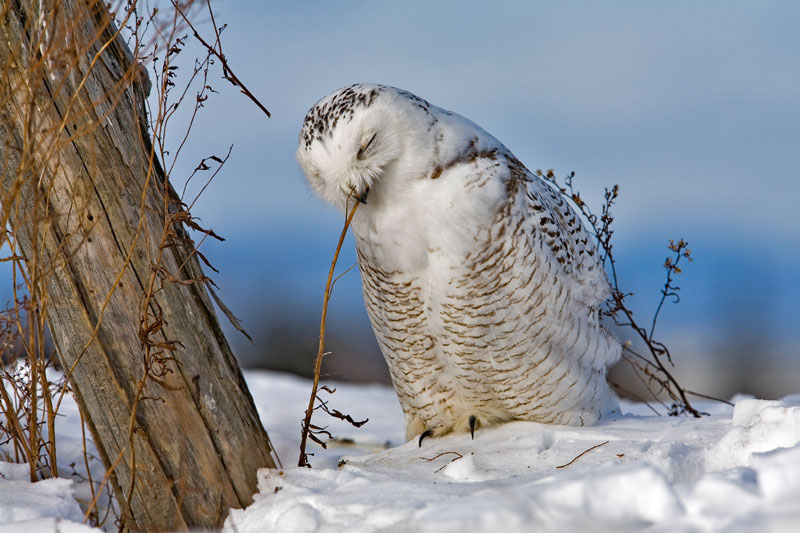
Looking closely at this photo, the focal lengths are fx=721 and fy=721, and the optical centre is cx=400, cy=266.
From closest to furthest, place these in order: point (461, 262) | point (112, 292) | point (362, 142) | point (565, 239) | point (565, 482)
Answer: point (565, 482) < point (112, 292) < point (362, 142) < point (461, 262) < point (565, 239)

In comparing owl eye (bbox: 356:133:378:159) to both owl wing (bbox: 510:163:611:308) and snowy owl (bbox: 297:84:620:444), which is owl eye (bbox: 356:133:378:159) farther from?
owl wing (bbox: 510:163:611:308)

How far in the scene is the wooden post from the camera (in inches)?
87.4

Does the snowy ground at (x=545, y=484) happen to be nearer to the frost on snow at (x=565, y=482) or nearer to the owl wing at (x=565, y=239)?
the frost on snow at (x=565, y=482)

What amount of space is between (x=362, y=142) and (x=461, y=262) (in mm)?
569

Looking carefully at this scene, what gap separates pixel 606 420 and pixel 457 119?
148 cm

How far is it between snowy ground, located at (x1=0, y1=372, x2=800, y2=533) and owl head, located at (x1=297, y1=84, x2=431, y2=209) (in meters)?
0.83

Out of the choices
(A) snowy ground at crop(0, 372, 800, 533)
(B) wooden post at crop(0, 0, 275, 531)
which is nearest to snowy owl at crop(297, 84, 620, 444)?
(A) snowy ground at crop(0, 372, 800, 533)

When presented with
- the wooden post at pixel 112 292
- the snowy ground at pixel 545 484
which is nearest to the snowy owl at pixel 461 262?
the snowy ground at pixel 545 484

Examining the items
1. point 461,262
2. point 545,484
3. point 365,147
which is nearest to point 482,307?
point 461,262

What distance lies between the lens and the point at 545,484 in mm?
1700

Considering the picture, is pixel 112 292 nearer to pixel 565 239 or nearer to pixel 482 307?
pixel 482 307

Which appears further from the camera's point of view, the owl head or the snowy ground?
the owl head

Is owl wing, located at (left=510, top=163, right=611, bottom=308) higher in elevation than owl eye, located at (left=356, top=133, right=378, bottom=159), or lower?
lower

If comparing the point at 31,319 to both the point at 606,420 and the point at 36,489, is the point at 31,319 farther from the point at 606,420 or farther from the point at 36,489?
the point at 606,420
